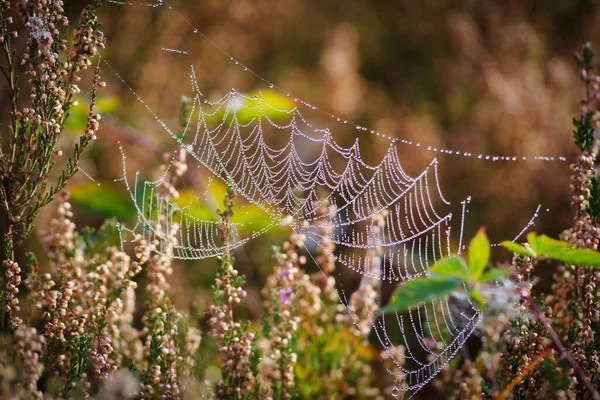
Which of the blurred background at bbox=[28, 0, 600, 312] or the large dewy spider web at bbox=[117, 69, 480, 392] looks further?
the blurred background at bbox=[28, 0, 600, 312]

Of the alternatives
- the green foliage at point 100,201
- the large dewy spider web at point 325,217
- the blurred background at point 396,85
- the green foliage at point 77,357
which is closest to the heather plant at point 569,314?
the large dewy spider web at point 325,217

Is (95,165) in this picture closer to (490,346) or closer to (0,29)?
(0,29)

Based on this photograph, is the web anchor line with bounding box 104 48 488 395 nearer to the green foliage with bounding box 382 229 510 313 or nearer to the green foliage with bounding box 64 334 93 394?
the green foliage with bounding box 64 334 93 394

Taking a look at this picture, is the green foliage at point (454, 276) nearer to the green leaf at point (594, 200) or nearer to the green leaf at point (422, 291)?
A: the green leaf at point (422, 291)

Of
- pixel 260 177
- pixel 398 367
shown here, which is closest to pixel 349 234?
pixel 260 177

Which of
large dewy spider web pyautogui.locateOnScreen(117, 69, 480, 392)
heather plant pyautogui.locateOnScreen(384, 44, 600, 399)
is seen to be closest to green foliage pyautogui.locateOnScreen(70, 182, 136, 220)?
large dewy spider web pyautogui.locateOnScreen(117, 69, 480, 392)

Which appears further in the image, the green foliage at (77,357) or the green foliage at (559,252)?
the green foliage at (77,357)
